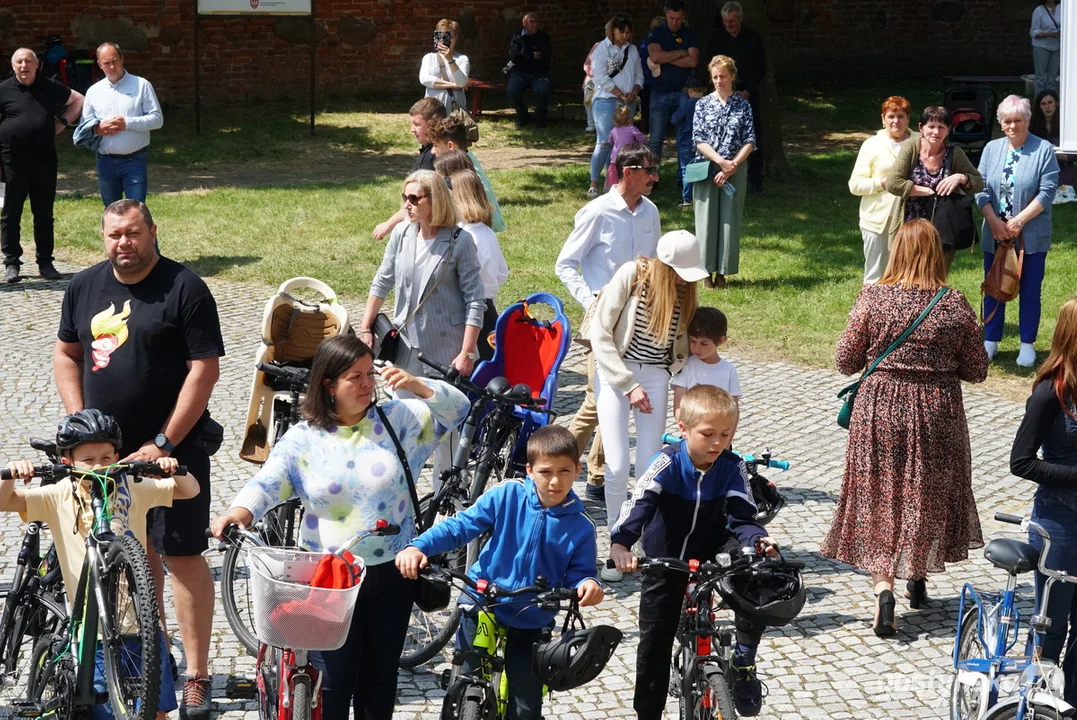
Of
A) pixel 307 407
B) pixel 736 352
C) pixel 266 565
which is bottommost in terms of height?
pixel 736 352

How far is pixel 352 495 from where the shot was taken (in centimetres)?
484

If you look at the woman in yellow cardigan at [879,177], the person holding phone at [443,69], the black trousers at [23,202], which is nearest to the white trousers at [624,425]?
the woman in yellow cardigan at [879,177]

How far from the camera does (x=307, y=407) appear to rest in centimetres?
490

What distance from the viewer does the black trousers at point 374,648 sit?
15.7 ft

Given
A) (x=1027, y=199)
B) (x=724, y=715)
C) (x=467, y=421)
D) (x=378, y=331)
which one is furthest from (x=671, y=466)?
(x=1027, y=199)

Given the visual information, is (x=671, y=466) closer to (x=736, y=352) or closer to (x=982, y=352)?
(x=982, y=352)

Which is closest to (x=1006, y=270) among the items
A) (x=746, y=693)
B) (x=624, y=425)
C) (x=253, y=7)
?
(x=624, y=425)

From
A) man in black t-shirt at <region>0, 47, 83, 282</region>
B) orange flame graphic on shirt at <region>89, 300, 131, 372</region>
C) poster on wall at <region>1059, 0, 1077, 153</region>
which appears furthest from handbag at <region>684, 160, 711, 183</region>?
orange flame graphic on shirt at <region>89, 300, 131, 372</region>

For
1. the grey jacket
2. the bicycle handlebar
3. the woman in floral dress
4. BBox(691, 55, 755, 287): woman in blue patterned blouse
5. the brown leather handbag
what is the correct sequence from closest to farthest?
the bicycle handlebar → the woman in floral dress → the grey jacket → the brown leather handbag → BBox(691, 55, 755, 287): woman in blue patterned blouse

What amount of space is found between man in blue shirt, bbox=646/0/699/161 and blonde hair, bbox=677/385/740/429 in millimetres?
12912

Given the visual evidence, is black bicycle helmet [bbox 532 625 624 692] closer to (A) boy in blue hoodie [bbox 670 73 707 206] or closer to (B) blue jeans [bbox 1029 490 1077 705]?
(B) blue jeans [bbox 1029 490 1077 705]

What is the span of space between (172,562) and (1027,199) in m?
7.41

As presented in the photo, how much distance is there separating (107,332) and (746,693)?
282cm

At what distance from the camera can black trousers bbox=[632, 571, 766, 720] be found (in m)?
5.20
